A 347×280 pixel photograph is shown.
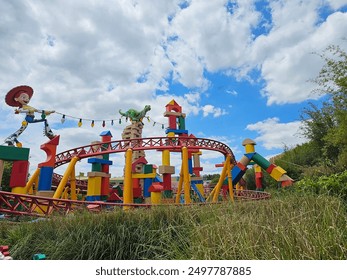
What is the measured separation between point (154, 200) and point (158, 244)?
29.4 ft

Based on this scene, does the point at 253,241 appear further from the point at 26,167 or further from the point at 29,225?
the point at 26,167

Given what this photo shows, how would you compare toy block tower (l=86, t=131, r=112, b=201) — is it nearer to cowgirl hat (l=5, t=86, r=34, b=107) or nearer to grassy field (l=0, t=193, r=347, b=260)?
cowgirl hat (l=5, t=86, r=34, b=107)

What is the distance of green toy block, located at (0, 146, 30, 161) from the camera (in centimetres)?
1127

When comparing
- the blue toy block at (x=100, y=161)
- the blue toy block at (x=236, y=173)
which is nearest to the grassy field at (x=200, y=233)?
the blue toy block at (x=100, y=161)

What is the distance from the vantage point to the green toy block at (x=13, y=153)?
37.0 ft

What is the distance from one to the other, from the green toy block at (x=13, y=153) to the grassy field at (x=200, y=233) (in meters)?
6.09

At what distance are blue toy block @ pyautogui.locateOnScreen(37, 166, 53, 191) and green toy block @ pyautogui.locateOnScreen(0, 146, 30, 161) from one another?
1.43 metres

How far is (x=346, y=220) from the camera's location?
11.0 feet

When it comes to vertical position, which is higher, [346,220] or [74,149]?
[74,149]

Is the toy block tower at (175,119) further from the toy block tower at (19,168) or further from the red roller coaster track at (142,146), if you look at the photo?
the toy block tower at (19,168)

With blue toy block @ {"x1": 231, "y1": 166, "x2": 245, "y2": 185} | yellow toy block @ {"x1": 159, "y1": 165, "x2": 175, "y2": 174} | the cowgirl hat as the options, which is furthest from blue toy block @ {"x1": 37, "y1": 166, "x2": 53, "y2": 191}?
blue toy block @ {"x1": 231, "y1": 166, "x2": 245, "y2": 185}

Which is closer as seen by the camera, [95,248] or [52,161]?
[95,248]

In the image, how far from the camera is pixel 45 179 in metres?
13.0
